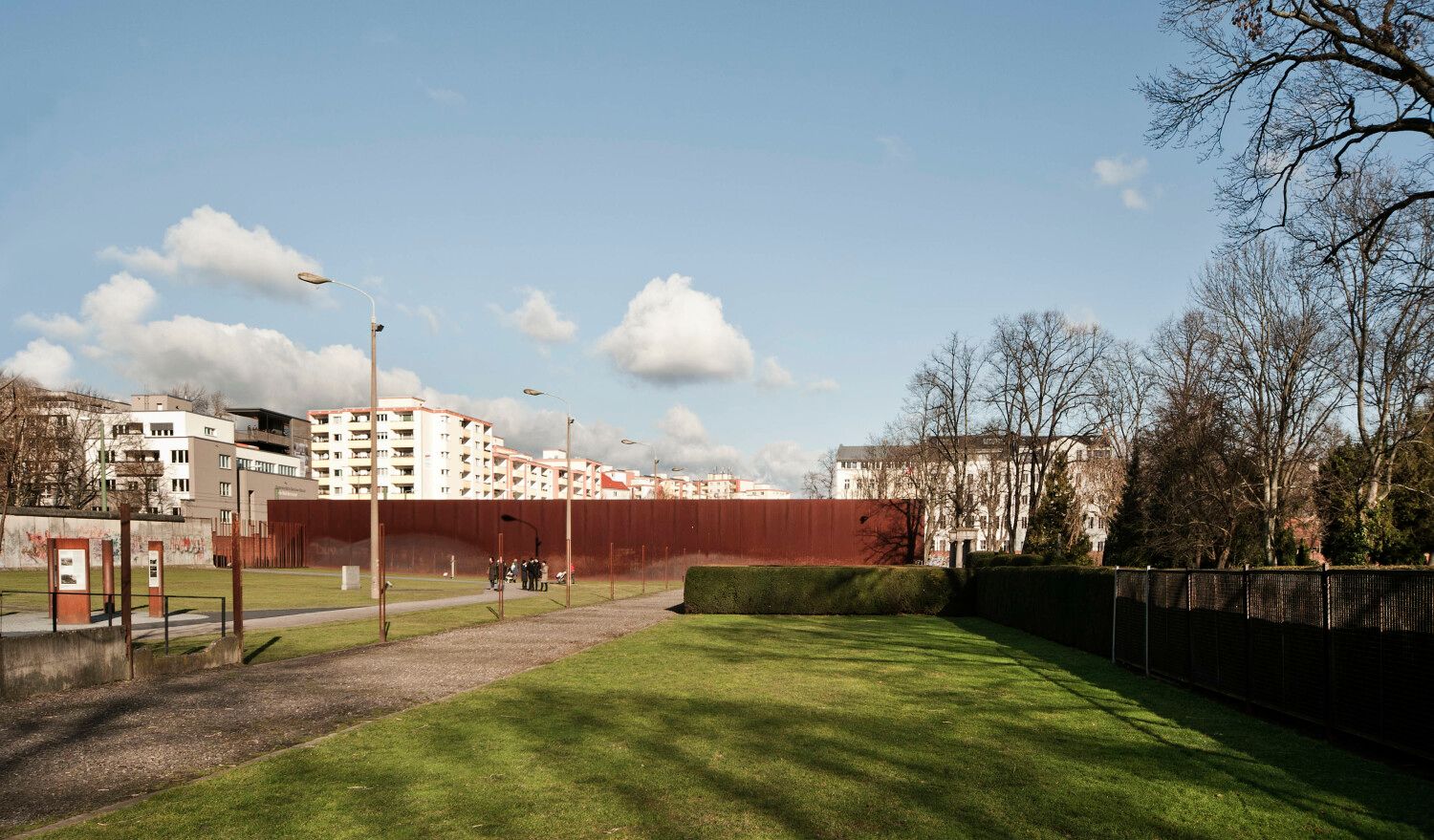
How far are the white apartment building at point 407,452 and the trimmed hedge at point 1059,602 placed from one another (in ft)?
338

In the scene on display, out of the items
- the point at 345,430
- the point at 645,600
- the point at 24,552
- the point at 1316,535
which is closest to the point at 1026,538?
the point at 1316,535

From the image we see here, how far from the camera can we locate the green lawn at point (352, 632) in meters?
15.8

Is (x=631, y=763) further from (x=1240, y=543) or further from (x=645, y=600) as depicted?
(x=1240, y=543)

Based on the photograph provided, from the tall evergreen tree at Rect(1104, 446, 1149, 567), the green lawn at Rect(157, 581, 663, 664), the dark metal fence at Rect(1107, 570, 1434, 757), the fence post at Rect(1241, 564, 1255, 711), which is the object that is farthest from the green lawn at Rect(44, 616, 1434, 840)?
the tall evergreen tree at Rect(1104, 446, 1149, 567)

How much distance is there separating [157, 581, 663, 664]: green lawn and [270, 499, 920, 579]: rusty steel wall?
18.0m

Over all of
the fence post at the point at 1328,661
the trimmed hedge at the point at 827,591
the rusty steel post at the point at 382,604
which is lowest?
the trimmed hedge at the point at 827,591

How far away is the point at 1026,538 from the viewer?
2057 inches

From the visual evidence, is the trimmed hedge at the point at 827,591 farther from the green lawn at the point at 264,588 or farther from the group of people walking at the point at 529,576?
the group of people walking at the point at 529,576

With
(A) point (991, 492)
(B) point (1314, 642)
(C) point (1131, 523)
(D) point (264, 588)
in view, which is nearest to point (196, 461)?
(D) point (264, 588)

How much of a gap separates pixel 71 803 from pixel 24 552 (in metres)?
38.3

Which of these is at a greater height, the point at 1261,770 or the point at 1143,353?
the point at 1143,353

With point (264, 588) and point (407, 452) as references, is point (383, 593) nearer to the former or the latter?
Result: point (264, 588)

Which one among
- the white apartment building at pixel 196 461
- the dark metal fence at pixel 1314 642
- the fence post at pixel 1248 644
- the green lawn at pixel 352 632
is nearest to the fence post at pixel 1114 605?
the dark metal fence at pixel 1314 642

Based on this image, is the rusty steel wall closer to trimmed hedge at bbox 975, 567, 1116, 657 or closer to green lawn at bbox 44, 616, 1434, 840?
trimmed hedge at bbox 975, 567, 1116, 657
